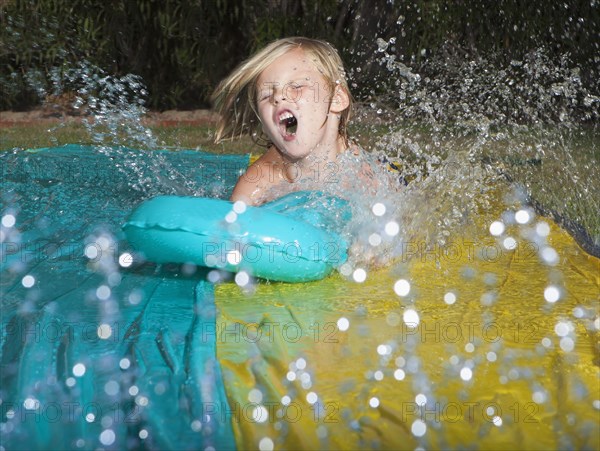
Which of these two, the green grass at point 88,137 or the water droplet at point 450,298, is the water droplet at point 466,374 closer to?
the water droplet at point 450,298

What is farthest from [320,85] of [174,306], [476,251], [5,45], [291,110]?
A: [5,45]

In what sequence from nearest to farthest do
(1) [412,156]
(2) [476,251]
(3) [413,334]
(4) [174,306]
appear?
1. (3) [413,334]
2. (4) [174,306]
3. (2) [476,251]
4. (1) [412,156]

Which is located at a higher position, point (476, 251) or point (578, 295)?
point (578, 295)

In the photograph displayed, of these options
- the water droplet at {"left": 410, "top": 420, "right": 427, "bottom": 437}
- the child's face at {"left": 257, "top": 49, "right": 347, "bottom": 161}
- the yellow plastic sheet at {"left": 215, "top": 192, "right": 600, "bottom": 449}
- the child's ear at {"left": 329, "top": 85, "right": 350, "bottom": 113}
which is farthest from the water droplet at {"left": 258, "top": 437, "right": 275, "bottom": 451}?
the child's ear at {"left": 329, "top": 85, "right": 350, "bottom": 113}

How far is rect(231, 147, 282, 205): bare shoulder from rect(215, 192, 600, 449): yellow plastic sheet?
0.76 metres

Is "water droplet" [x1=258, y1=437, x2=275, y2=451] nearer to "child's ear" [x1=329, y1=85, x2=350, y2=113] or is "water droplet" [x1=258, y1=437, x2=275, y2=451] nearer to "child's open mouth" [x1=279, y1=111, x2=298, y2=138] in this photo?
"child's open mouth" [x1=279, y1=111, x2=298, y2=138]

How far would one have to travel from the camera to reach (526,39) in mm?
5996

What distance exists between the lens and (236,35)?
22.4 feet

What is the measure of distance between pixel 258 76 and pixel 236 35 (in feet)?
13.8

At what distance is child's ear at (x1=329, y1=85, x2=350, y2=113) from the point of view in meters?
2.82

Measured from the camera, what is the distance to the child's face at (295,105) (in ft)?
8.61

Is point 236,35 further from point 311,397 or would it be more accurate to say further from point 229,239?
point 311,397

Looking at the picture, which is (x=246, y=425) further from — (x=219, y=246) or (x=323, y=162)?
(x=323, y=162)

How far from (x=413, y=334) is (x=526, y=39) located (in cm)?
481
